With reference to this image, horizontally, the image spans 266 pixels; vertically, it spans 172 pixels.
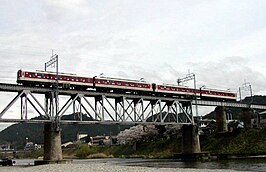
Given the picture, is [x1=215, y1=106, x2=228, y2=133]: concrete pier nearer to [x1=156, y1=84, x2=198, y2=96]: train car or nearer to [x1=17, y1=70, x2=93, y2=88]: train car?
[x1=156, y1=84, x2=198, y2=96]: train car

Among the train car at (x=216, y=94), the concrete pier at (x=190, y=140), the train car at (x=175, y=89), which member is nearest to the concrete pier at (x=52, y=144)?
the train car at (x=175, y=89)

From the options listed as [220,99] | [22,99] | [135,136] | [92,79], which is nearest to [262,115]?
[220,99]

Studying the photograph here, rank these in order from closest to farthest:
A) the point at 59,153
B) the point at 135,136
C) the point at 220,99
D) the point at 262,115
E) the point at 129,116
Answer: the point at 59,153 < the point at 129,116 < the point at 220,99 < the point at 262,115 < the point at 135,136

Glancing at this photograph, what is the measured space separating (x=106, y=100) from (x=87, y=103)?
3.97 metres

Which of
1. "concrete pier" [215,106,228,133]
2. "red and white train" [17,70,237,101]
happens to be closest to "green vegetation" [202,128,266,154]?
"concrete pier" [215,106,228,133]

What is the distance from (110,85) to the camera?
58656mm

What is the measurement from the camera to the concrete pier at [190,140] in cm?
7256

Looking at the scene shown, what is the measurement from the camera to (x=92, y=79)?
186 ft

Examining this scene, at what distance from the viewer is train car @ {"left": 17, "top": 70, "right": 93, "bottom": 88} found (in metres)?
49.2

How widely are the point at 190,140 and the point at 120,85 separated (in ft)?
76.8

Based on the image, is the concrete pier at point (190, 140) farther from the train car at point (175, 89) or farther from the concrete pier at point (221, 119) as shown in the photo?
the concrete pier at point (221, 119)

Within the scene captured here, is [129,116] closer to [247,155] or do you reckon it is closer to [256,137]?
[247,155]

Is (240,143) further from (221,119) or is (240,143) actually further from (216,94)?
(216,94)

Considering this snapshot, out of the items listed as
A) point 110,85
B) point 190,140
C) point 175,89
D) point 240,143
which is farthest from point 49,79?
point 240,143
